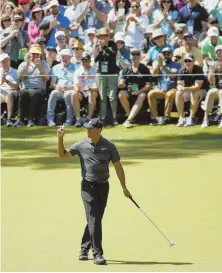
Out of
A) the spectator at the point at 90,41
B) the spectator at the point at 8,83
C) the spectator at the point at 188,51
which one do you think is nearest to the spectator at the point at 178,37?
the spectator at the point at 188,51

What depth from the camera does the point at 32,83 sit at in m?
20.8

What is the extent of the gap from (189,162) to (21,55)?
19.9ft

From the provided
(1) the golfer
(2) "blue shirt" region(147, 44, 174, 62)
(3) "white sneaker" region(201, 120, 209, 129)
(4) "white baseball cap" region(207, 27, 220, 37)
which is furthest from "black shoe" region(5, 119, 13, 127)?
(1) the golfer

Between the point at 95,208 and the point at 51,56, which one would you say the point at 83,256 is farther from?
the point at 51,56

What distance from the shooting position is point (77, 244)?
11484mm

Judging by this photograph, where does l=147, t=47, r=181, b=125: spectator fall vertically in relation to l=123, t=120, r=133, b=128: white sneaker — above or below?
above

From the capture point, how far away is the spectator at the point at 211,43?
19891 mm

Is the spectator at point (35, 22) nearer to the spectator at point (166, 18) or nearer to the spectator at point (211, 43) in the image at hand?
the spectator at point (166, 18)

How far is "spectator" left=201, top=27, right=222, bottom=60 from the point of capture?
65.3 ft

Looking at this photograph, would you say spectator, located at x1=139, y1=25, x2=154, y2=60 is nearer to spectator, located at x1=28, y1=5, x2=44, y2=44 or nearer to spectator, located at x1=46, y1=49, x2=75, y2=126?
spectator, located at x1=46, y1=49, x2=75, y2=126

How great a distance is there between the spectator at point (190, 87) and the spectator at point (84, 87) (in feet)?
5.73

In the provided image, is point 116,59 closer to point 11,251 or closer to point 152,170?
point 152,170

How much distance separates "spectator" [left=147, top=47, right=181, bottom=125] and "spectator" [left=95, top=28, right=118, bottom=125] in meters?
0.79

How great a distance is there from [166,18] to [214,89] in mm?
2437
